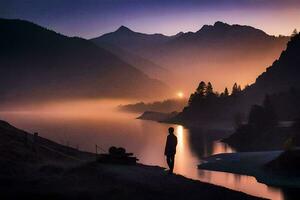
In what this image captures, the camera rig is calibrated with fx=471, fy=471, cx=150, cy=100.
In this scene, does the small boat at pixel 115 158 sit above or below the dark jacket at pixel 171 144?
below

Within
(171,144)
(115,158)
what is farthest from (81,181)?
(115,158)

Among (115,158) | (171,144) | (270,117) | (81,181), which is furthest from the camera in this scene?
(270,117)

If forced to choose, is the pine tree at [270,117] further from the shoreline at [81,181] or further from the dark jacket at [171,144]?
the shoreline at [81,181]

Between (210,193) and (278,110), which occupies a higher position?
(278,110)

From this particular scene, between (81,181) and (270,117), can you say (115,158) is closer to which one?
(81,181)

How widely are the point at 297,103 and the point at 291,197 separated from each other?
111 meters

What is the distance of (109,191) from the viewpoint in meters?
26.3

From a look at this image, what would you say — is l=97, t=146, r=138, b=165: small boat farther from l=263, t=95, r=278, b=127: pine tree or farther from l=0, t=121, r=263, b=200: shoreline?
l=263, t=95, r=278, b=127: pine tree

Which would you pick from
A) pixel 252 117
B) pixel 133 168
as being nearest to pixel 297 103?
pixel 252 117

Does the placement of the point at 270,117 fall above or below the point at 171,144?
above

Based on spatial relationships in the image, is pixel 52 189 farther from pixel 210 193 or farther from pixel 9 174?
pixel 210 193

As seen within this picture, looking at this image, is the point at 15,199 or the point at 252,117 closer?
the point at 15,199

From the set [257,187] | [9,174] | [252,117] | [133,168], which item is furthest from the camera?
[252,117]

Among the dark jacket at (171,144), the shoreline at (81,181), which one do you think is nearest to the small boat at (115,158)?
the shoreline at (81,181)
